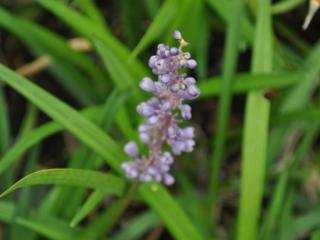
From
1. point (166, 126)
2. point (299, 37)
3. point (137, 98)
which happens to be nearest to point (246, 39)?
point (137, 98)

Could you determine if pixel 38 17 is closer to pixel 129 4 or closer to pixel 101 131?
pixel 129 4

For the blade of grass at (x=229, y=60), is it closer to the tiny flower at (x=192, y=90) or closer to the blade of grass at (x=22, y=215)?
the blade of grass at (x=22, y=215)

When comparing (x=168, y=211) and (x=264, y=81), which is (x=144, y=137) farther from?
(x=264, y=81)

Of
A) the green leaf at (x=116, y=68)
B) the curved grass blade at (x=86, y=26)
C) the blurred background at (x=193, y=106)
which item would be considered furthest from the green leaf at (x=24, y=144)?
the curved grass blade at (x=86, y=26)

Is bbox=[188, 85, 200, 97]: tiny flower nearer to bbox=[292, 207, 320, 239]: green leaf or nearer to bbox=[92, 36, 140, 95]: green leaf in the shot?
bbox=[92, 36, 140, 95]: green leaf

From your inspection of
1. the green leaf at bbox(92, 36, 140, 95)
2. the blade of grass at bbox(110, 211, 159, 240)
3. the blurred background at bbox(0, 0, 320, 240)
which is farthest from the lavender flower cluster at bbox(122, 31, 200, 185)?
the blade of grass at bbox(110, 211, 159, 240)

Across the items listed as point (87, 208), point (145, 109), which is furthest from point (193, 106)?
point (145, 109)
